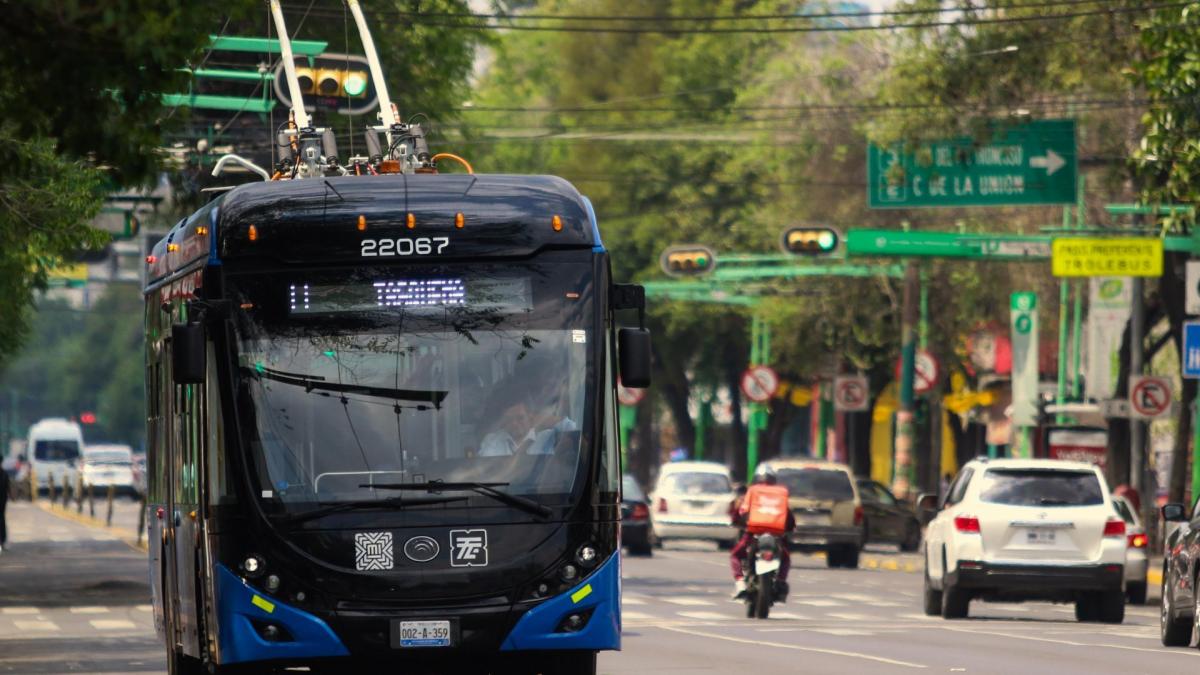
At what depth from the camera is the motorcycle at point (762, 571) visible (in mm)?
26578

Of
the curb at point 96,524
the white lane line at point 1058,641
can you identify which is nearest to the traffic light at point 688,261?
the curb at point 96,524

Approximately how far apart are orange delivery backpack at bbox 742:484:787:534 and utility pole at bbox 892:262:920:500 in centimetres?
2429

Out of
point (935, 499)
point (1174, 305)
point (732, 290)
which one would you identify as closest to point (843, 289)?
point (732, 290)

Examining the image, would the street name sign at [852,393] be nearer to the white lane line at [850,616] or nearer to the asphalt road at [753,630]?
the asphalt road at [753,630]

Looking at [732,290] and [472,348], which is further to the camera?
[732,290]

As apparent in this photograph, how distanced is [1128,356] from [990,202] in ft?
23.7

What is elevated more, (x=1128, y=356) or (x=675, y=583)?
(x=1128, y=356)

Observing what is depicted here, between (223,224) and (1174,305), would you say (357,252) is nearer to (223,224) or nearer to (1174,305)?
(223,224)

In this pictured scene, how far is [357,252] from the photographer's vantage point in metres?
13.9

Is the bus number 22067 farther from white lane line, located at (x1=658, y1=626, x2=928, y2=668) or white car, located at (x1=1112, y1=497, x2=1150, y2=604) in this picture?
white car, located at (x1=1112, y1=497, x2=1150, y2=604)

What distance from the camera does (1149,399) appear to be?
34.7m

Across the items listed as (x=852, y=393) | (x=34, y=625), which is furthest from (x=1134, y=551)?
(x=852, y=393)

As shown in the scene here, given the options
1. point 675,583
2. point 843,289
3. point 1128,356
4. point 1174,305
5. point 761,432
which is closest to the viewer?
point 675,583

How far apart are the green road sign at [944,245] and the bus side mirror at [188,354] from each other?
2705 centimetres
